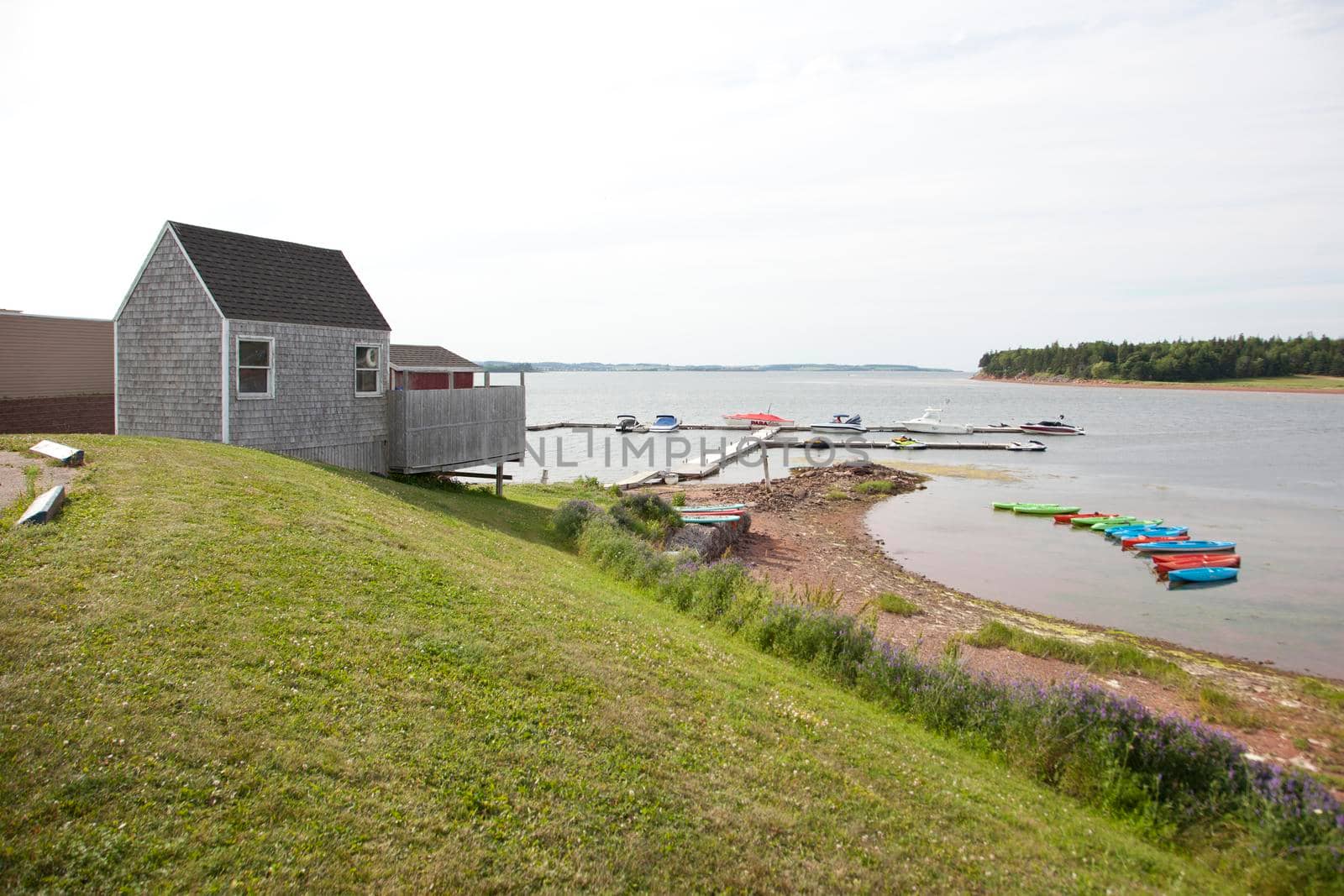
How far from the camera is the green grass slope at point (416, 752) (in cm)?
473

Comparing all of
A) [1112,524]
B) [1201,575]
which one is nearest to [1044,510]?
[1112,524]

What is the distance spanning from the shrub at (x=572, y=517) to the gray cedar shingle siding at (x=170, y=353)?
777 cm

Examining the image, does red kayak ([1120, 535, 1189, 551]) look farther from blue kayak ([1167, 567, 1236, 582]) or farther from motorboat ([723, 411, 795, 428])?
motorboat ([723, 411, 795, 428])

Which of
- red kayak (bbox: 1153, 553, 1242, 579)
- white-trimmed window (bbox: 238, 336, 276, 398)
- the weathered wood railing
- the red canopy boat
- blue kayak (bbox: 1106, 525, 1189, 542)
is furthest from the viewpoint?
the red canopy boat

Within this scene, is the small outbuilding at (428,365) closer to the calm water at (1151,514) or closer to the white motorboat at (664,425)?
the calm water at (1151,514)

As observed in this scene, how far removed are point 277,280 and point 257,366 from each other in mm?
2522

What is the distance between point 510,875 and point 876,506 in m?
32.9

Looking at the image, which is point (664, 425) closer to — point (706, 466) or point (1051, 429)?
point (706, 466)

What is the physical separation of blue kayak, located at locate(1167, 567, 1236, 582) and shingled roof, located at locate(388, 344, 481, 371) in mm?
25256

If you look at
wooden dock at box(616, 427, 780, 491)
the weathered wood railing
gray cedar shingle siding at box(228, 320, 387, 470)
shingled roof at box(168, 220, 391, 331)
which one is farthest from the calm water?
shingled roof at box(168, 220, 391, 331)

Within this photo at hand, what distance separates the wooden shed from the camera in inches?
684

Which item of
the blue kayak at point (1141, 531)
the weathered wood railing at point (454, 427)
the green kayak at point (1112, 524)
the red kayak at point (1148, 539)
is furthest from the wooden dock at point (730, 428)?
the weathered wood railing at point (454, 427)

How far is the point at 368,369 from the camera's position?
20.7 m

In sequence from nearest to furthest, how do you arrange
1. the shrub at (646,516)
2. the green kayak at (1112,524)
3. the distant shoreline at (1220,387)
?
the shrub at (646,516) < the green kayak at (1112,524) < the distant shoreline at (1220,387)
